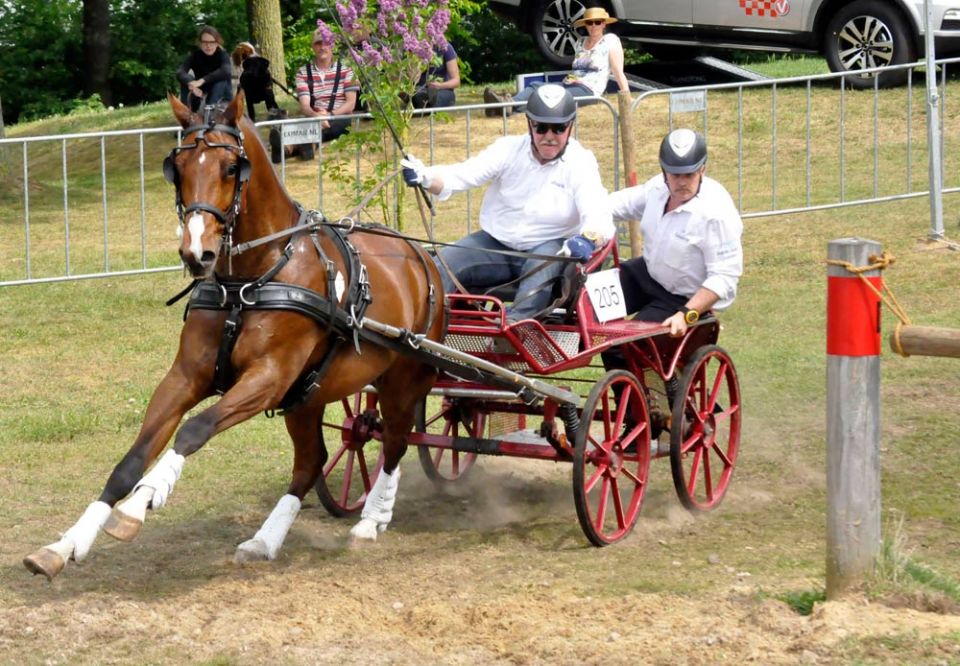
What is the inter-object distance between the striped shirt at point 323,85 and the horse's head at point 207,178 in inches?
357

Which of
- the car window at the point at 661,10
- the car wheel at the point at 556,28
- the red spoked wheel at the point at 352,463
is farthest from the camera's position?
the car wheel at the point at 556,28

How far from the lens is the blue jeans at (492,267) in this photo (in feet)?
23.9

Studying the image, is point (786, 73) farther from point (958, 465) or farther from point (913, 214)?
point (958, 465)

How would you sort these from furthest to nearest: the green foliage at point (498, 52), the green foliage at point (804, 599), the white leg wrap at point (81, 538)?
the green foliage at point (498, 52)
the white leg wrap at point (81, 538)
the green foliage at point (804, 599)

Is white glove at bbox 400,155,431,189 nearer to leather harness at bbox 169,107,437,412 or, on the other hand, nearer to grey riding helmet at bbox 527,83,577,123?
grey riding helmet at bbox 527,83,577,123

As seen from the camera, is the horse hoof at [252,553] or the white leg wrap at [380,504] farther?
the white leg wrap at [380,504]

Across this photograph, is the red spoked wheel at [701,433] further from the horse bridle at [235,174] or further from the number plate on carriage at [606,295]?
the horse bridle at [235,174]

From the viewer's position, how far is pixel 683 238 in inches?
292

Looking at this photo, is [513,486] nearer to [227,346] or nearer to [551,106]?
[551,106]

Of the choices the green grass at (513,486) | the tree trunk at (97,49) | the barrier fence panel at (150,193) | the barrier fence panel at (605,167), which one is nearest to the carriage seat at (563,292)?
the green grass at (513,486)

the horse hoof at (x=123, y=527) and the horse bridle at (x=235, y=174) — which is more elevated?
the horse bridle at (x=235, y=174)

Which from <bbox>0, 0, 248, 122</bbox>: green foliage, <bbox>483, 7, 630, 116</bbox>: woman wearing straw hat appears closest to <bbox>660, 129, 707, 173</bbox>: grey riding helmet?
<bbox>483, 7, 630, 116</bbox>: woman wearing straw hat

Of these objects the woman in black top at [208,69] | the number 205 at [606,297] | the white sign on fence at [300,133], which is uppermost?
the woman in black top at [208,69]

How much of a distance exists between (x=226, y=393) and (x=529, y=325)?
149 cm
